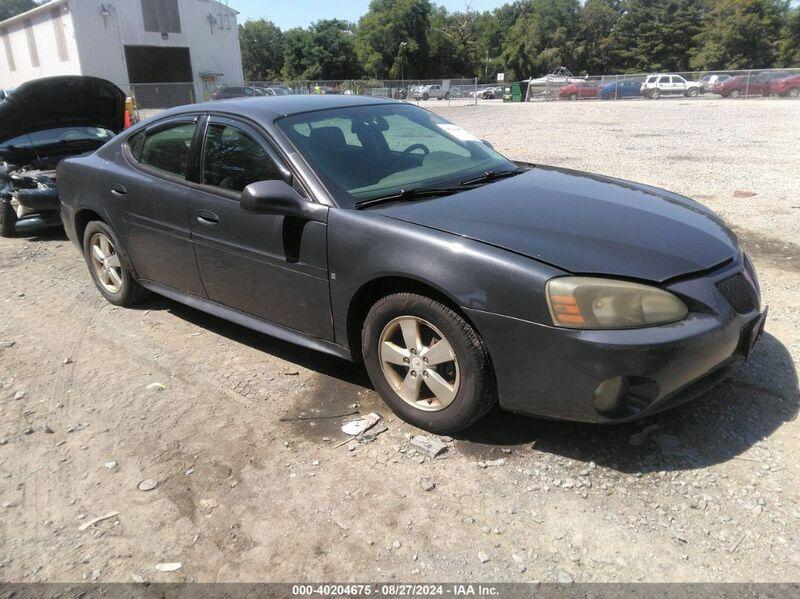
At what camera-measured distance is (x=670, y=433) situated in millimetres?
3055

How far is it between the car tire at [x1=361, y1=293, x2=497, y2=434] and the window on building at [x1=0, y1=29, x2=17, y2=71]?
5367 cm

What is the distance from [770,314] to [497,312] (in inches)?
109

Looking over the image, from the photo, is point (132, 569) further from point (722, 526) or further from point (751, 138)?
point (751, 138)

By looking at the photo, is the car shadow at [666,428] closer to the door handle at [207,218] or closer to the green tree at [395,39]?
the door handle at [207,218]

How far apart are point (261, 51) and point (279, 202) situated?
3921 inches

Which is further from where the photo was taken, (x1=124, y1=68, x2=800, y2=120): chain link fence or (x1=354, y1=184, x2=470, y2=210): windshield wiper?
(x1=124, y1=68, x2=800, y2=120): chain link fence

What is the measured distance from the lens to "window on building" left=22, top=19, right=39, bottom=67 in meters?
41.6

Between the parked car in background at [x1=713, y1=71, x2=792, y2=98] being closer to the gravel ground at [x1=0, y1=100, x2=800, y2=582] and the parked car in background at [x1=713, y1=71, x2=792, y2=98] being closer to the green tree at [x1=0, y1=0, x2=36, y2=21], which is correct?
the gravel ground at [x1=0, y1=100, x2=800, y2=582]

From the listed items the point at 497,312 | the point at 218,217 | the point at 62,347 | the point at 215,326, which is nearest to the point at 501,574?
the point at 497,312

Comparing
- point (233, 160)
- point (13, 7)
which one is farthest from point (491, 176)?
point (13, 7)

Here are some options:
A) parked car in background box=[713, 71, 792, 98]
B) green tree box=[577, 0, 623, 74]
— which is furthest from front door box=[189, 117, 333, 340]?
green tree box=[577, 0, 623, 74]

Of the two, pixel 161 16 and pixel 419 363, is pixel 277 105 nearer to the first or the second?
pixel 419 363

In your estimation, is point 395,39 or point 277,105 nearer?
point 277,105

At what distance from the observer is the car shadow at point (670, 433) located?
289 cm
